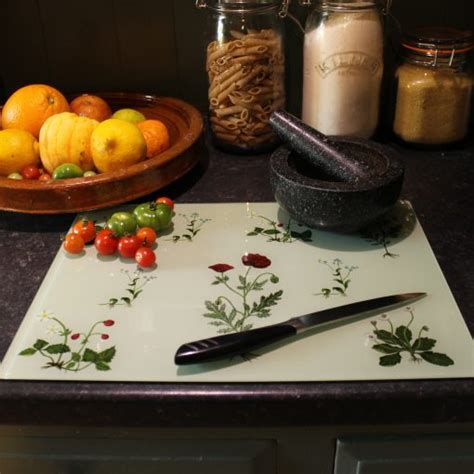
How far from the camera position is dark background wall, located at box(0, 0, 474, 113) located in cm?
112

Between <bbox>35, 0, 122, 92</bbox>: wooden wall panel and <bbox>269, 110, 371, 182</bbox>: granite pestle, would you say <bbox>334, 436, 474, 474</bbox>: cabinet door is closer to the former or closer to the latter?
<bbox>269, 110, 371, 182</bbox>: granite pestle

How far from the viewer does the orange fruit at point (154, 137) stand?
983 mm

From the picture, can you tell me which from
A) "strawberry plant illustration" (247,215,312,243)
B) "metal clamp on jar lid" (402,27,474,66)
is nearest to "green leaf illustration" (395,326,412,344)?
"strawberry plant illustration" (247,215,312,243)

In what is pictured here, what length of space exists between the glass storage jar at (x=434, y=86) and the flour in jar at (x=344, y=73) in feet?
0.16

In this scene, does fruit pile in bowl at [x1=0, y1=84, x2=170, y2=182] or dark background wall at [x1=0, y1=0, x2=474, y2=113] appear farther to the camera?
dark background wall at [x1=0, y1=0, x2=474, y2=113]

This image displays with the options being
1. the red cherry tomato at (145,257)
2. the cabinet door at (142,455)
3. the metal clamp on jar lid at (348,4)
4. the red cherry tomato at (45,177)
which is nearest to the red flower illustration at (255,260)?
the red cherry tomato at (145,257)

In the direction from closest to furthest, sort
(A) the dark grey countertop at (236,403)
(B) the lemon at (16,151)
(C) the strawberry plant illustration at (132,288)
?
1. (A) the dark grey countertop at (236,403)
2. (C) the strawberry plant illustration at (132,288)
3. (B) the lemon at (16,151)

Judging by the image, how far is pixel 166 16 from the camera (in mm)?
1137

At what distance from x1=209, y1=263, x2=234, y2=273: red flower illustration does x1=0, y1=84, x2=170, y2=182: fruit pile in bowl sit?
9.9 inches

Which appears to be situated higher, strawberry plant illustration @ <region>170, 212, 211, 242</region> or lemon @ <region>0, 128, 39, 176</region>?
lemon @ <region>0, 128, 39, 176</region>

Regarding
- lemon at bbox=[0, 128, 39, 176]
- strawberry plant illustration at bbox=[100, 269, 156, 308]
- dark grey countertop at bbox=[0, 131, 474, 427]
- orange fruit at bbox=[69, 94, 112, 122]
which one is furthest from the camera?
orange fruit at bbox=[69, 94, 112, 122]

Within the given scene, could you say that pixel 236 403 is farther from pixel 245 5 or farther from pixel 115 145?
pixel 245 5

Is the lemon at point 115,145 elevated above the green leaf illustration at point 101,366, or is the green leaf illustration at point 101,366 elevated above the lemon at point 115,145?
the lemon at point 115,145

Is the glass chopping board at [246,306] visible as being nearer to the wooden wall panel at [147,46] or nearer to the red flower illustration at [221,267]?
the red flower illustration at [221,267]
